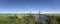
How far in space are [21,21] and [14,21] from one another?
18 centimetres

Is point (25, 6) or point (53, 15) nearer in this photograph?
point (53, 15)

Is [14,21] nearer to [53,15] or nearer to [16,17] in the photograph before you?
[16,17]

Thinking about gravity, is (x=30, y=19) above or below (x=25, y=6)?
below

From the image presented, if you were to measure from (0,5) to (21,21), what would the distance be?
76cm

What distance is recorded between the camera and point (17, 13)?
3045 millimetres

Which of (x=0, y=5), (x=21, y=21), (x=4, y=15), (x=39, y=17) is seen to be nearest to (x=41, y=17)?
(x=39, y=17)

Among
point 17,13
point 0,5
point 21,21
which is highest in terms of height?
point 0,5

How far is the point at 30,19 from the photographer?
3012mm

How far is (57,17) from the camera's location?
301 centimetres

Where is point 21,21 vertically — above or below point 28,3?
below

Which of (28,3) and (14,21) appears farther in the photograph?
Answer: (28,3)

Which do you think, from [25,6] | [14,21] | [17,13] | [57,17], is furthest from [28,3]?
[57,17]

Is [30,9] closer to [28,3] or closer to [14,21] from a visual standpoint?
[28,3]

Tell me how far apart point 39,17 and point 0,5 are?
113 cm
